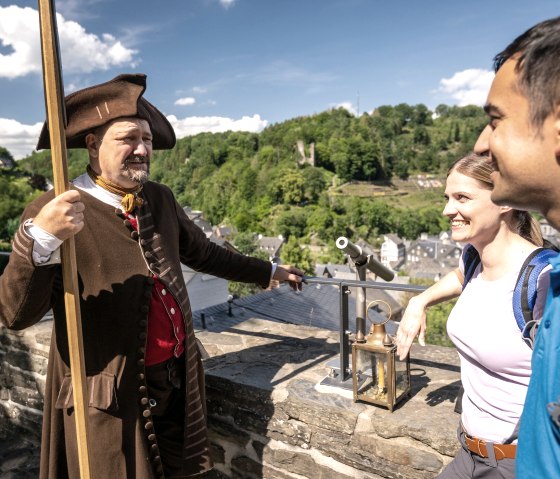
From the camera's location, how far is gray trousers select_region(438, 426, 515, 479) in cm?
145

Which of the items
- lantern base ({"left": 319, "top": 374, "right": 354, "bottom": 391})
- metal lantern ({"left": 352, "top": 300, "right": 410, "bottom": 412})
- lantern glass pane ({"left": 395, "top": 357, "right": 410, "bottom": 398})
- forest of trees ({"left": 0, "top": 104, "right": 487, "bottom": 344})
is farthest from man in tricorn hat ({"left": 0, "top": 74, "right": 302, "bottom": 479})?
forest of trees ({"left": 0, "top": 104, "right": 487, "bottom": 344})

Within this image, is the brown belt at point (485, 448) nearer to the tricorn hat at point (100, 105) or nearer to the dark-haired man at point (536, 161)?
the dark-haired man at point (536, 161)

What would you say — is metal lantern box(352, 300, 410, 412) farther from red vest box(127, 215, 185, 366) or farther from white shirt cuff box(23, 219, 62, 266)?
white shirt cuff box(23, 219, 62, 266)

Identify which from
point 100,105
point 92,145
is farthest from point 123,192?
point 100,105

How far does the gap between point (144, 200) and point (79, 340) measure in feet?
2.43

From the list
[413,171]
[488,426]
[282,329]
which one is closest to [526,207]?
[488,426]

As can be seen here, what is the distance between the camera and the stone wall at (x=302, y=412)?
2037mm

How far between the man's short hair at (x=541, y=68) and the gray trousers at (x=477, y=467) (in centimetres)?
110

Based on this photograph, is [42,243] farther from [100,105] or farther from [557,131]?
[557,131]

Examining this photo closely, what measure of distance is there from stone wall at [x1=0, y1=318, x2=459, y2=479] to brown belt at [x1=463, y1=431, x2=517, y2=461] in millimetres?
386

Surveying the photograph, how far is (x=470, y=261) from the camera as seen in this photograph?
1707 millimetres

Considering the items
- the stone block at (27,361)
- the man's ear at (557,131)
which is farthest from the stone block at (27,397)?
the man's ear at (557,131)

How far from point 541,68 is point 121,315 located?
5.53 feet

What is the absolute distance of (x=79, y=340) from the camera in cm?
166
